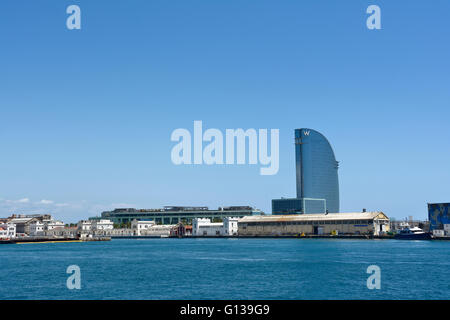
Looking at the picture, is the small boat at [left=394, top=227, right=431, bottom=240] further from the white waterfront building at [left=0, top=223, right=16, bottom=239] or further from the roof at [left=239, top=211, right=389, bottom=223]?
the white waterfront building at [left=0, top=223, right=16, bottom=239]

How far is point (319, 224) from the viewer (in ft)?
518

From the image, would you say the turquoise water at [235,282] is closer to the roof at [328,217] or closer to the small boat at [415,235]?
the small boat at [415,235]

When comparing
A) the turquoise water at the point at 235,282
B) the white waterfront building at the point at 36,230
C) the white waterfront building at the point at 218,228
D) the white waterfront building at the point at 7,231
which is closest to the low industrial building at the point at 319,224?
the white waterfront building at the point at 218,228

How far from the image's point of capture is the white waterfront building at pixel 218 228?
7411 inches

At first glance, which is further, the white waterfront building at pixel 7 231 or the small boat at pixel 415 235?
the white waterfront building at pixel 7 231

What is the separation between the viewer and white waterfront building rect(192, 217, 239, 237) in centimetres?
18825

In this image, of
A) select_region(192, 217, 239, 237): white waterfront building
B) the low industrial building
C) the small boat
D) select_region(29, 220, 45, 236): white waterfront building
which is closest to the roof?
the low industrial building

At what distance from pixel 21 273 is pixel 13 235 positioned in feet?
484

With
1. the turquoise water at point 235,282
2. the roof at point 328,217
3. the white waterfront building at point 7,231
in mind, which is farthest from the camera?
the white waterfront building at point 7,231

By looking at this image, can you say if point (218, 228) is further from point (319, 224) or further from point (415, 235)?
point (415, 235)

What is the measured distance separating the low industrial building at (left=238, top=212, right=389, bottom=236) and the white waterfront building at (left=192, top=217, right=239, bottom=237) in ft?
28.5

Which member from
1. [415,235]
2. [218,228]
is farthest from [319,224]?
[218,228]

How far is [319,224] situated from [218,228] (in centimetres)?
5164

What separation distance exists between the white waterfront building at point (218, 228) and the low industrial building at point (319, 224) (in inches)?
342
